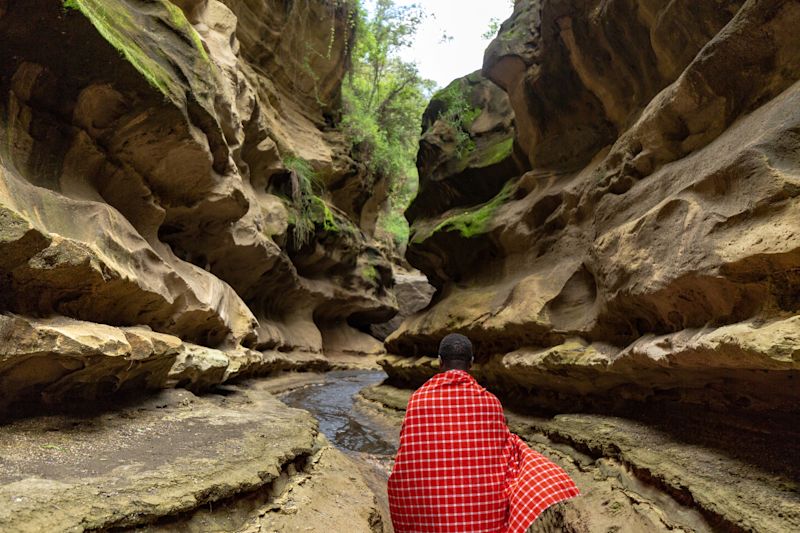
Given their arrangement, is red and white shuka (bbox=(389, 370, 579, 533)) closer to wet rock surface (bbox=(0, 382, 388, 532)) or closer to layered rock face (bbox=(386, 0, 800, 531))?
wet rock surface (bbox=(0, 382, 388, 532))

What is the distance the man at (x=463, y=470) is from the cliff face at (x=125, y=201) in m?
2.66

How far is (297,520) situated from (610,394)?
11.9 feet

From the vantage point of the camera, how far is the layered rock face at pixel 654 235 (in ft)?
9.84

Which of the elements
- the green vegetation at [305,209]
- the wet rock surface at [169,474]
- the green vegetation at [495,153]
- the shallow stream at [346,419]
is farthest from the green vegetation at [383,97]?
the wet rock surface at [169,474]

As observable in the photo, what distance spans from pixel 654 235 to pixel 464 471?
2.99m

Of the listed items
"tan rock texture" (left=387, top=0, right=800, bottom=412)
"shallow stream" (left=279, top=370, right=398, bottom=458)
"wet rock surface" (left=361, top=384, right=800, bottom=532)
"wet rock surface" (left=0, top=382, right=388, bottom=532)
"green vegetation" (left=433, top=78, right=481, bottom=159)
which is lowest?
"shallow stream" (left=279, top=370, right=398, bottom=458)

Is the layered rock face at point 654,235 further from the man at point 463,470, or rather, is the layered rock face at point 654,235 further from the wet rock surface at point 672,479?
the man at point 463,470

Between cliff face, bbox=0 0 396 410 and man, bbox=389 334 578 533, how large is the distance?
266 cm

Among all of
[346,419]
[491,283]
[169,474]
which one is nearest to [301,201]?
[491,283]

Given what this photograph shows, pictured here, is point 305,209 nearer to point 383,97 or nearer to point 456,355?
point 383,97

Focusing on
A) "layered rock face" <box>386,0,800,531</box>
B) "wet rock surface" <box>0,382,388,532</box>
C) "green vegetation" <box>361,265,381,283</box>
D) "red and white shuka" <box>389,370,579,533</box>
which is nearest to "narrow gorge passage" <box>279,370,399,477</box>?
"wet rock surface" <box>0,382,388,532</box>

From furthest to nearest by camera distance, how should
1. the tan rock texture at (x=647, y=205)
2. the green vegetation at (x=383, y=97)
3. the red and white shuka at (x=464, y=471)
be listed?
the green vegetation at (x=383, y=97) → the tan rock texture at (x=647, y=205) → the red and white shuka at (x=464, y=471)

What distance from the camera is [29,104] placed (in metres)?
4.41

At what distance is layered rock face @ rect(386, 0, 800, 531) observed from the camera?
300cm
